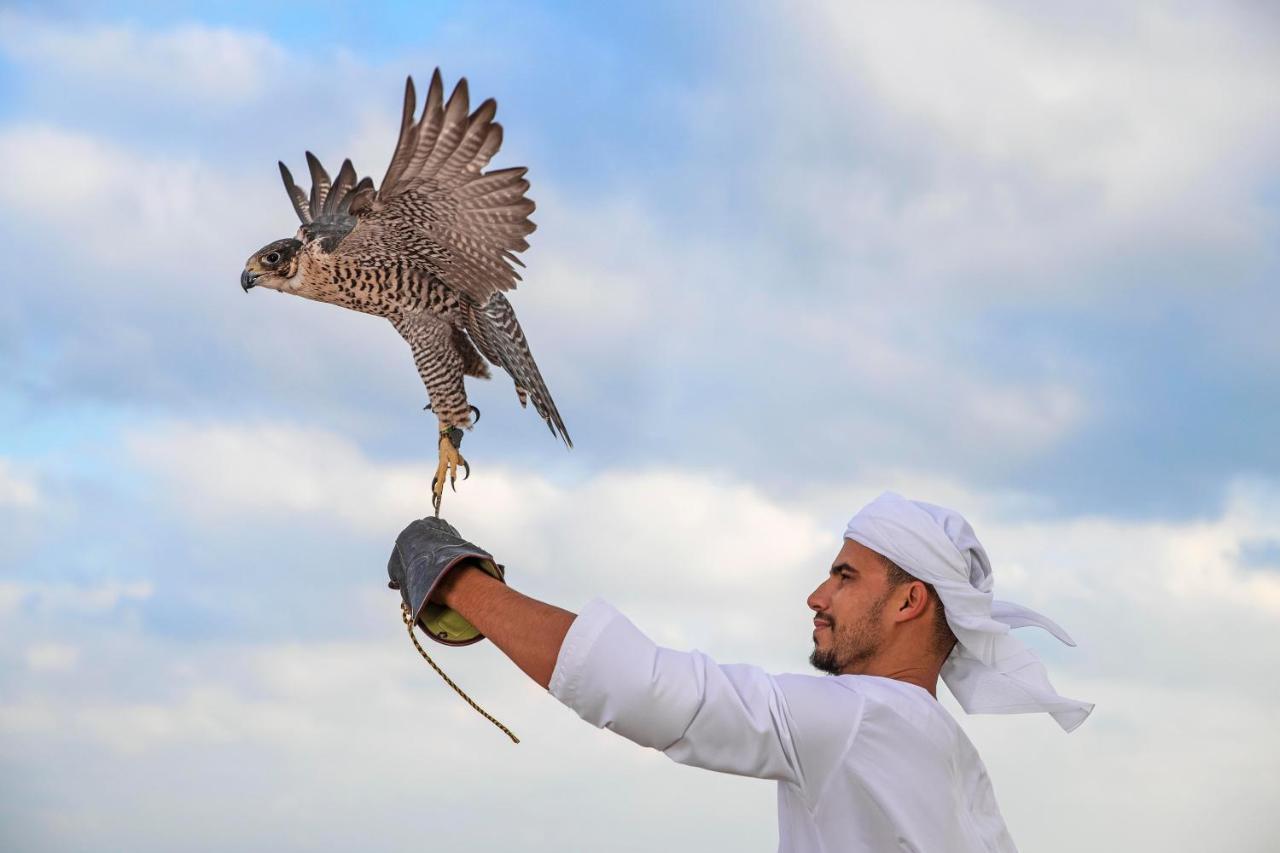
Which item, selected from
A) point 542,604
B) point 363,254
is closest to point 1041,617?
point 542,604

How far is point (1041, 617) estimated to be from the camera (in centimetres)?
319

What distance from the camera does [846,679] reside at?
103 inches

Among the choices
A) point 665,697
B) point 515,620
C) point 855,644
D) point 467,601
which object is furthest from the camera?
point 855,644

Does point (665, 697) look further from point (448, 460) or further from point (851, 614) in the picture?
point (448, 460)

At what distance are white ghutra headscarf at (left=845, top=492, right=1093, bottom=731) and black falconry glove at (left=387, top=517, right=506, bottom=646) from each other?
92 centimetres

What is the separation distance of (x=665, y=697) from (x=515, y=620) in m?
0.35

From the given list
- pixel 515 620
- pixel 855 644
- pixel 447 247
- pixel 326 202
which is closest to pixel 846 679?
pixel 855 644

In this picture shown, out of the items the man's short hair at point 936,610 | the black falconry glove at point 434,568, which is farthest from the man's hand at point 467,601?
the man's short hair at point 936,610

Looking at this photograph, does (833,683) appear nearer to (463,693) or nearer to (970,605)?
(970,605)

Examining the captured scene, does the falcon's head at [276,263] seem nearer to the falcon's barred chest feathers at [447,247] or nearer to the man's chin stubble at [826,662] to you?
the falcon's barred chest feathers at [447,247]

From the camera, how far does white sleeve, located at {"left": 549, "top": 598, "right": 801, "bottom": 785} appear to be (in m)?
2.29

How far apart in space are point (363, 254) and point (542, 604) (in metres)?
2.81

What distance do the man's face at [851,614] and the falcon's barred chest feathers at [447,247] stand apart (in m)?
1.95

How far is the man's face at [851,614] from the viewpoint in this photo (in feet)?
9.20
